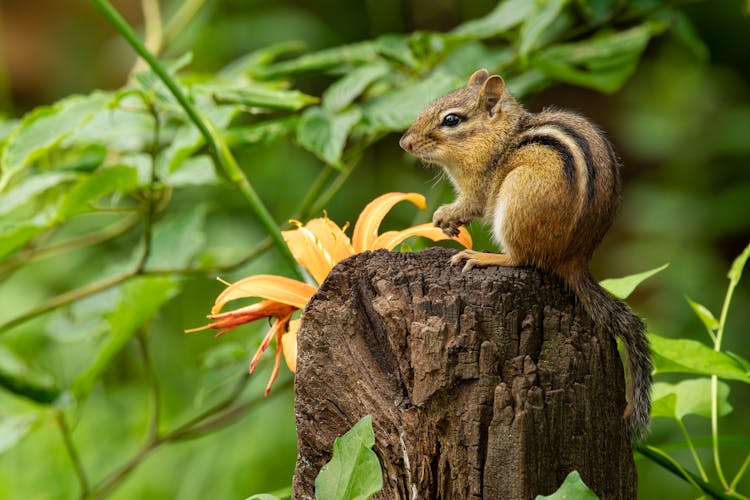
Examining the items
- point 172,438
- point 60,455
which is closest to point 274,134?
point 172,438

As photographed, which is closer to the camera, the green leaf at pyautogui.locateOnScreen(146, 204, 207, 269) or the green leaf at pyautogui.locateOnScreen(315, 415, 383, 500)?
the green leaf at pyautogui.locateOnScreen(315, 415, 383, 500)

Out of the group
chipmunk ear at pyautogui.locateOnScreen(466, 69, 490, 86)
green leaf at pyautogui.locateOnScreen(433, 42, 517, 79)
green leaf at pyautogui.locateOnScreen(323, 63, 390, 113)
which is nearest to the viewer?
chipmunk ear at pyautogui.locateOnScreen(466, 69, 490, 86)

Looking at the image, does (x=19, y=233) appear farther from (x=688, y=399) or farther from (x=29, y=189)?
(x=688, y=399)

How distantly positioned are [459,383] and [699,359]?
13.9 inches

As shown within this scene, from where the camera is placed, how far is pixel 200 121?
1.33 meters

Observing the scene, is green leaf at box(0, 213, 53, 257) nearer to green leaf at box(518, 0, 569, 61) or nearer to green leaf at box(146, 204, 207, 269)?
green leaf at box(146, 204, 207, 269)

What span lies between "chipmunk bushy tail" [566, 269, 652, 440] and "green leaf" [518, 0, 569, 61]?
64 cm

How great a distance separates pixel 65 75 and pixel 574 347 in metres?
3.45

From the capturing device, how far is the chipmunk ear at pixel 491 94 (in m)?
1.44

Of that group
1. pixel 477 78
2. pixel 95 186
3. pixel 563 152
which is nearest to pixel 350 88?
pixel 477 78

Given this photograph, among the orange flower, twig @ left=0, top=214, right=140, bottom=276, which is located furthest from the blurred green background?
the orange flower

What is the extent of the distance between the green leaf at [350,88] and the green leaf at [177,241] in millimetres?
376

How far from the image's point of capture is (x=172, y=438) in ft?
6.15

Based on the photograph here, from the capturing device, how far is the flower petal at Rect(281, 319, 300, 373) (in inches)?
45.4
